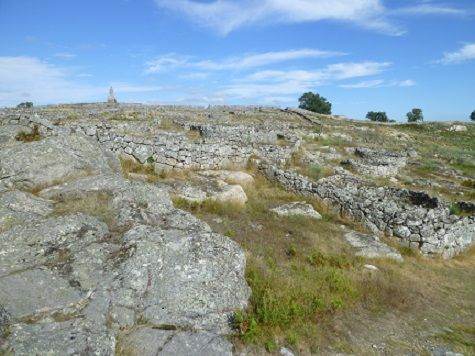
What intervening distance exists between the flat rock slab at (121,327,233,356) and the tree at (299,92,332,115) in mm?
104523

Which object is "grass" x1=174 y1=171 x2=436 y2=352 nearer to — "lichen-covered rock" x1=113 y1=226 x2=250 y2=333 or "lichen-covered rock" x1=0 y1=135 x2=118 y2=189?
"lichen-covered rock" x1=113 y1=226 x2=250 y2=333

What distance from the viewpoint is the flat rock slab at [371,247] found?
12609 millimetres

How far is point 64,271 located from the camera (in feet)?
26.6

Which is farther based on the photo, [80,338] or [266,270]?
[266,270]

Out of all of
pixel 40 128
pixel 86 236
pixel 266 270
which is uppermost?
pixel 40 128

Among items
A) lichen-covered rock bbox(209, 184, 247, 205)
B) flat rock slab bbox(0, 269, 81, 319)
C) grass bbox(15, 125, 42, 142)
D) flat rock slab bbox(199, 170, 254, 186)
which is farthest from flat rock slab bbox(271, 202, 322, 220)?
grass bbox(15, 125, 42, 142)

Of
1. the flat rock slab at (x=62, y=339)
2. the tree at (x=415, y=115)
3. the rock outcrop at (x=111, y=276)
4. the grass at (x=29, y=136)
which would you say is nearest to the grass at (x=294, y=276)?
the rock outcrop at (x=111, y=276)

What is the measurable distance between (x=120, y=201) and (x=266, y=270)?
14.9ft

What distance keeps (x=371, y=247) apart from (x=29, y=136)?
510 inches

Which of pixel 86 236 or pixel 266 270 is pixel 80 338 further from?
pixel 266 270

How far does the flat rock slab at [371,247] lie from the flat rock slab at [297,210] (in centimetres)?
194

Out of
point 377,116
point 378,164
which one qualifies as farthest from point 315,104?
point 378,164

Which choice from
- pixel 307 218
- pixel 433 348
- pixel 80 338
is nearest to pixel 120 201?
pixel 80 338

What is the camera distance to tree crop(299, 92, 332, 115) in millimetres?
108231
